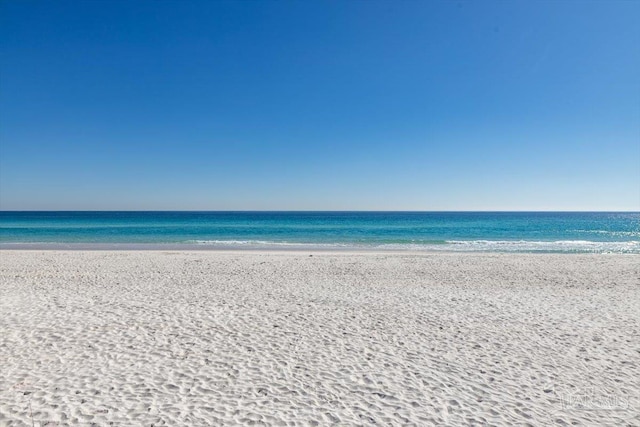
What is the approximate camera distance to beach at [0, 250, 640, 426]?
195 inches

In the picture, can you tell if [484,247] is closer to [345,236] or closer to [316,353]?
[345,236]

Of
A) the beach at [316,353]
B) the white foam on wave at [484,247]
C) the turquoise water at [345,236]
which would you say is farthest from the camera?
the turquoise water at [345,236]

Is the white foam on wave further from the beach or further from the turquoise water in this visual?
the beach

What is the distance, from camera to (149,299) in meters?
10.6

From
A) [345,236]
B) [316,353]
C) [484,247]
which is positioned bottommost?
[316,353]

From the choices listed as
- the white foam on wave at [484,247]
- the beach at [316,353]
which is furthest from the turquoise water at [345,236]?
the beach at [316,353]

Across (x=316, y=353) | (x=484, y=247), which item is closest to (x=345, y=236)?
(x=484, y=247)

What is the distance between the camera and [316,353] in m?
6.82

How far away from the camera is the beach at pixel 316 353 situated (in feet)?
16.3

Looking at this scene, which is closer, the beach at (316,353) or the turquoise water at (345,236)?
the beach at (316,353)

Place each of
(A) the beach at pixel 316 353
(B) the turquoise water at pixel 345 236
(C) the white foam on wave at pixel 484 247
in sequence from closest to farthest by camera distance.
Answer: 1. (A) the beach at pixel 316 353
2. (C) the white foam on wave at pixel 484 247
3. (B) the turquoise water at pixel 345 236

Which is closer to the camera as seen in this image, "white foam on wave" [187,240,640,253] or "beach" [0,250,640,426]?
"beach" [0,250,640,426]

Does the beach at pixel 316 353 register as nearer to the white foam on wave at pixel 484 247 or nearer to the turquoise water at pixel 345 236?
the white foam on wave at pixel 484 247

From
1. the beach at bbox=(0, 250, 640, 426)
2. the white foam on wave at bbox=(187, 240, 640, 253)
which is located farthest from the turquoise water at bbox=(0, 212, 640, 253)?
the beach at bbox=(0, 250, 640, 426)
